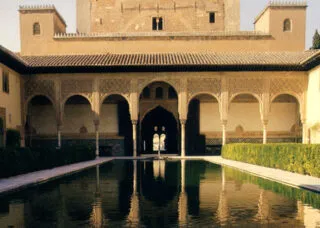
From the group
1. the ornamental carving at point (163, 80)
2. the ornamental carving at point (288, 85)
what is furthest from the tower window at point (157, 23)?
the ornamental carving at point (288, 85)

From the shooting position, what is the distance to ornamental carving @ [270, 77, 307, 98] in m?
20.1

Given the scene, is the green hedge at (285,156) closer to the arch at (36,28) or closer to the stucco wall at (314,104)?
the stucco wall at (314,104)

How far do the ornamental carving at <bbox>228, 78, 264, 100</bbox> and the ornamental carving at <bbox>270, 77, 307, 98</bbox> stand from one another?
68cm

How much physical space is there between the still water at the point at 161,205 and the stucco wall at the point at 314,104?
35.8 feet

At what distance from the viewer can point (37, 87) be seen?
2027cm

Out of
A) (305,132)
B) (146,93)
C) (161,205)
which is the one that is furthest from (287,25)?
(161,205)

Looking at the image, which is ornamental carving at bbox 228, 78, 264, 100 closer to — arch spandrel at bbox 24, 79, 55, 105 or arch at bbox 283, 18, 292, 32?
arch at bbox 283, 18, 292, 32

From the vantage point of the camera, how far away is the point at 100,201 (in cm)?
665

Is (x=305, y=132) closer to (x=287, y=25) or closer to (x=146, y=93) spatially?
(x=287, y=25)

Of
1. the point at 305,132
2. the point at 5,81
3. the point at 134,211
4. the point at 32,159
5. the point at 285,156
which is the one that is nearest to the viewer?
the point at 134,211

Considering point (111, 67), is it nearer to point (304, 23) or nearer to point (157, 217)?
point (304, 23)

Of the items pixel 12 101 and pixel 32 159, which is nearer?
pixel 32 159

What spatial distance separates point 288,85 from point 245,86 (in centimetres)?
244

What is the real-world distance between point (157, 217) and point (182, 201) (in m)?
1.36
